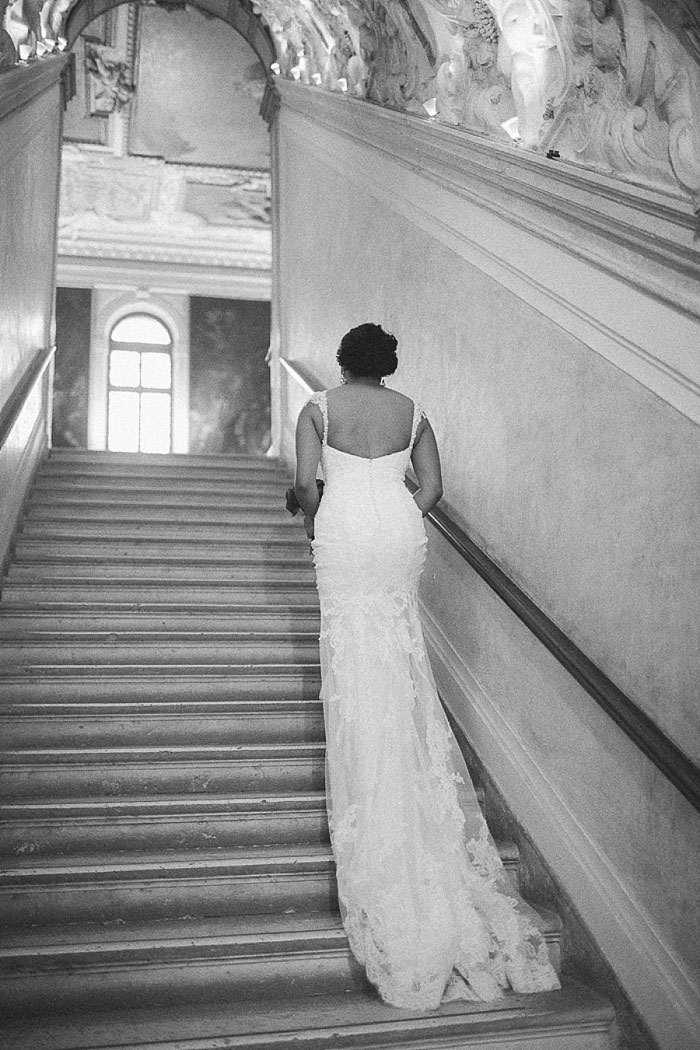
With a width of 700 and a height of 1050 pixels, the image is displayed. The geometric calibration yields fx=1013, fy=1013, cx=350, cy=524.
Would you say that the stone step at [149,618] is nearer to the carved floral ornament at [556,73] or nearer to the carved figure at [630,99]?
the carved floral ornament at [556,73]

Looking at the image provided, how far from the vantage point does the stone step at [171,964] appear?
2.74m

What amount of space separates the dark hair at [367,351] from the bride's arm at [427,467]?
0.93 feet

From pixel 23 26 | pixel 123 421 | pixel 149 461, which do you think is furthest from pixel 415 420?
pixel 123 421

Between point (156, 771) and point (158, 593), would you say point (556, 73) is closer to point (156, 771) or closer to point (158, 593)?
point (156, 771)

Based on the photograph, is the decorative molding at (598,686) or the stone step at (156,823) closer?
the decorative molding at (598,686)

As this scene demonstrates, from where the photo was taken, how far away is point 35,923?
3.02 meters

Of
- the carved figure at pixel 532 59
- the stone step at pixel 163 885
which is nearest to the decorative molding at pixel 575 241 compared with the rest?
the carved figure at pixel 532 59

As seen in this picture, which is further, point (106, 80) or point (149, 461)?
point (106, 80)

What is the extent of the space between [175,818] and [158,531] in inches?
102

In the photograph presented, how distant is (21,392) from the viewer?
17.0 feet

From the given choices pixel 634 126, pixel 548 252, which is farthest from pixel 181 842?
pixel 634 126

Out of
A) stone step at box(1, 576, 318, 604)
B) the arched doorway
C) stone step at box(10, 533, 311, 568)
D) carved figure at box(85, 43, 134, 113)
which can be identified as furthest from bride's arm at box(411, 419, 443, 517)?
carved figure at box(85, 43, 134, 113)

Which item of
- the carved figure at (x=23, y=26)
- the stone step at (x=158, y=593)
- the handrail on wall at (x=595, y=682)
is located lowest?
the stone step at (x=158, y=593)

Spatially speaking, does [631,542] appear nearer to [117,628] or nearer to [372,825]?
[372,825]
